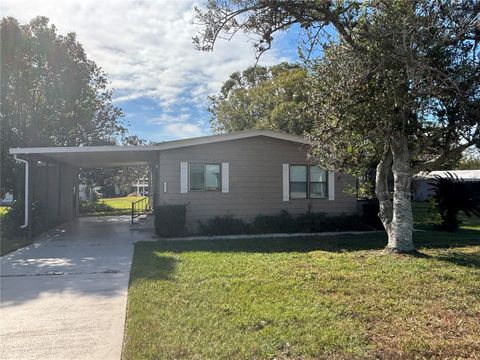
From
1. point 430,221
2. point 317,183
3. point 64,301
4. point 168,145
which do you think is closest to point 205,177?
point 168,145

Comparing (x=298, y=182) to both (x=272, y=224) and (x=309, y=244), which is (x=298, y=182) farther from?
(x=309, y=244)

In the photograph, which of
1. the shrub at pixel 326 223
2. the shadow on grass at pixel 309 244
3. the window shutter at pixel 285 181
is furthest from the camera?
the window shutter at pixel 285 181

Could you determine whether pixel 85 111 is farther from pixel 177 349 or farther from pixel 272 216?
pixel 177 349

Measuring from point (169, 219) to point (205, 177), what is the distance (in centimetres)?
185

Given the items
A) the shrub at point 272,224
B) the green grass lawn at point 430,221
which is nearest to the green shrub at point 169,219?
the shrub at point 272,224

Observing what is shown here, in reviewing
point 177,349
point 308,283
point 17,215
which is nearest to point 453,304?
point 308,283

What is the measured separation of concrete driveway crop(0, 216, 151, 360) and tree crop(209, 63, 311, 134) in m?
11.8

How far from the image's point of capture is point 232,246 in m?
10.2

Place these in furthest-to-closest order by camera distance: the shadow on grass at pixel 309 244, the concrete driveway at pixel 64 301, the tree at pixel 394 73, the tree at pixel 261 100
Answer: the tree at pixel 261 100, the shadow on grass at pixel 309 244, the tree at pixel 394 73, the concrete driveway at pixel 64 301

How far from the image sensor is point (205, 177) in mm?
13227

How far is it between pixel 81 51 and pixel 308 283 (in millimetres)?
17725

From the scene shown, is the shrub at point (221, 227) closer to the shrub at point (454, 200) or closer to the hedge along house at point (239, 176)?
the hedge along house at point (239, 176)

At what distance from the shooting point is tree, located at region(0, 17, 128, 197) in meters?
16.6

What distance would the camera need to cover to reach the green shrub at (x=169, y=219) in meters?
12.2
